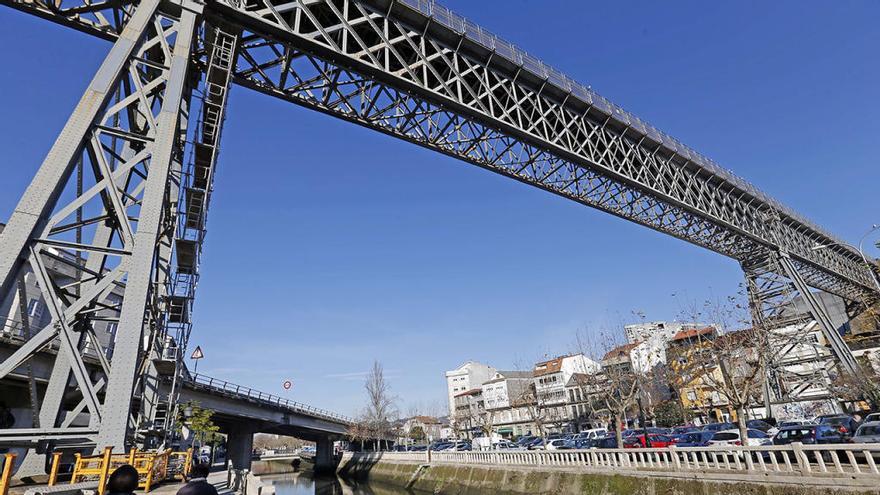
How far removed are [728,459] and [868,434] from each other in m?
4.33

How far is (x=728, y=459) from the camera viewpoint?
51.0 ft

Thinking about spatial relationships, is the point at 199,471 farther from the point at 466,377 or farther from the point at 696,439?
the point at 466,377

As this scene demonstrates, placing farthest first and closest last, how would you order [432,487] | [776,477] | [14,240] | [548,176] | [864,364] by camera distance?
[864,364], [432,487], [548,176], [776,477], [14,240]

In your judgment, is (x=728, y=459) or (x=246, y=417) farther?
(x=246, y=417)

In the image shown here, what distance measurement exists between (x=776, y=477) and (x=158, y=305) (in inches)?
730

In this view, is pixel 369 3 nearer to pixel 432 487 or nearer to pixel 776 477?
pixel 776 477

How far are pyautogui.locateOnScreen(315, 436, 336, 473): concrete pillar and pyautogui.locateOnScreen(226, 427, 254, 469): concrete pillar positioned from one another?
794 inches

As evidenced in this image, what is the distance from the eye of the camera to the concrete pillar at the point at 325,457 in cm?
6006

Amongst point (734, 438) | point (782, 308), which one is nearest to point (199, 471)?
point (734, 438)

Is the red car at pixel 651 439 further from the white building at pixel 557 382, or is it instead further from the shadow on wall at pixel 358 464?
the white building at pixel 557 382

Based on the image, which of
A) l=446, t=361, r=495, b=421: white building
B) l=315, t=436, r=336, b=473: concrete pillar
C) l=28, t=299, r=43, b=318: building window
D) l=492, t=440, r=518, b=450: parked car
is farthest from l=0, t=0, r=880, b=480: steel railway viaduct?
l=446, t=361, r=495, b=421: white building

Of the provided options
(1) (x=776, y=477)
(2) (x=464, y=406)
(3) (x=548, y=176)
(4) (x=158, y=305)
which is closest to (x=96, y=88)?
(4) (x=158, y=305)

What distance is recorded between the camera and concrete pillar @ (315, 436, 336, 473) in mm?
60062

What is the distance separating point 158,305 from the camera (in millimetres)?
14453
